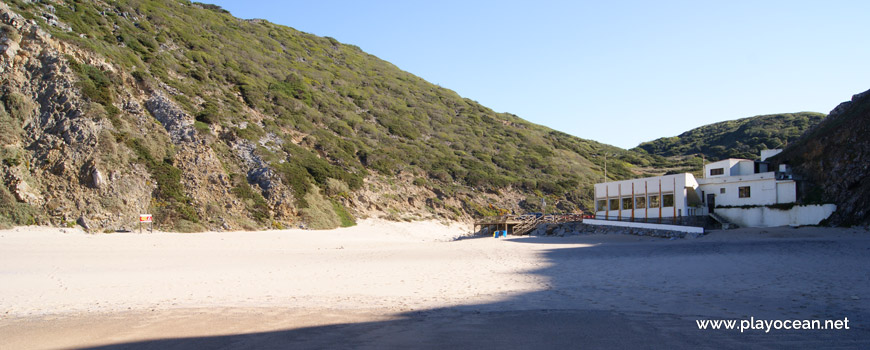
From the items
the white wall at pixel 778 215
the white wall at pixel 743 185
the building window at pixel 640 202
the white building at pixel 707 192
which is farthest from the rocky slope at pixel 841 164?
the building window at pixel 640 202

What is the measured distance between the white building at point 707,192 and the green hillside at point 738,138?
4846 centimetres

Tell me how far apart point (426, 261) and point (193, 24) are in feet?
161

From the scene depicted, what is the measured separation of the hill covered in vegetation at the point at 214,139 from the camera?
25094 millimetres

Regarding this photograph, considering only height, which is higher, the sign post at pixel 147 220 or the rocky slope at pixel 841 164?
the rocky slope at pixel 841 164

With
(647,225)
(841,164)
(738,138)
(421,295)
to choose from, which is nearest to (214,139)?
(421,295)

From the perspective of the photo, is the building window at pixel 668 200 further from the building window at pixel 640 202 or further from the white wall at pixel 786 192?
the white wall at pixel 786 192

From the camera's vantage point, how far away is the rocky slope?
24578 mm

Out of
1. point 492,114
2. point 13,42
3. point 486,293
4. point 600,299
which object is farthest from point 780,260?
point 492,114

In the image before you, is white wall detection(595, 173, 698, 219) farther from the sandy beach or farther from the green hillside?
the green hillside

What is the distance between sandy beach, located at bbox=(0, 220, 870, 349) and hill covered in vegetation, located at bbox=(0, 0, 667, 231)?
17.2 feet

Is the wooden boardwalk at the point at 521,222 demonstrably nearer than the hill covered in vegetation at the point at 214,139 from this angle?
No

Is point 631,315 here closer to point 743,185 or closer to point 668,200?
point 668,200

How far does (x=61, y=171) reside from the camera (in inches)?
953

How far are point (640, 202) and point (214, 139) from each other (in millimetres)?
27193
